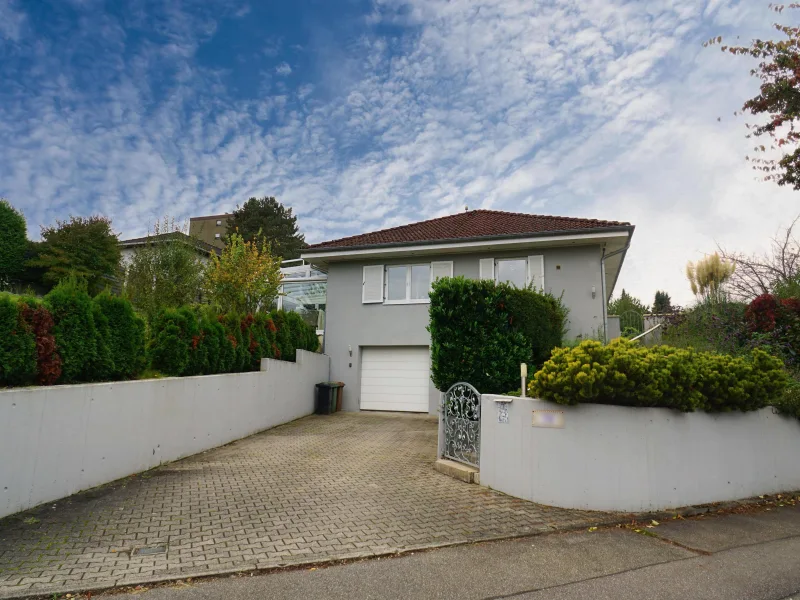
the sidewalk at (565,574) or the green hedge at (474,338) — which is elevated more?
the green hedge at (474,338)

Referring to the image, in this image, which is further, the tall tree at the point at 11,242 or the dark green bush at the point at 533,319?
the tall tree at the point at 11,242

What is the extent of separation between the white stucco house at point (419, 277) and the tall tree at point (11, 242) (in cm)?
1676

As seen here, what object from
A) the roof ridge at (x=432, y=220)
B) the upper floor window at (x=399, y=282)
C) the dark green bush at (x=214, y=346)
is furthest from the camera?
the roof ridge at (x=432, y=220)

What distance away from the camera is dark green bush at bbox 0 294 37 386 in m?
5.35

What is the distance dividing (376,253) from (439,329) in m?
6.96

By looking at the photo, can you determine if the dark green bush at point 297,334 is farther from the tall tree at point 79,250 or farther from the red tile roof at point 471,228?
the tall tree at point 79,250

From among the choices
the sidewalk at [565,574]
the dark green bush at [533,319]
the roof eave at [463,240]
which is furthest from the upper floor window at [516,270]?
the sidewalk at [565,574]

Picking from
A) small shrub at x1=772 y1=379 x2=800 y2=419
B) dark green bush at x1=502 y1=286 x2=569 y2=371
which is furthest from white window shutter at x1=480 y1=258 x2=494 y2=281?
small shrub at x1=772 y1=379 x2=800 y2=419

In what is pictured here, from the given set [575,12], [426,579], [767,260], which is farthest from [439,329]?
[767,260]

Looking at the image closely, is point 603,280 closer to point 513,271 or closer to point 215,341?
point 513,271

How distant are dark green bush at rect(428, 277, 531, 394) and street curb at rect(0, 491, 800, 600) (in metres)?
3.11

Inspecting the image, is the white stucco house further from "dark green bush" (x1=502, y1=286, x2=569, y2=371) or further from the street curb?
the street curb

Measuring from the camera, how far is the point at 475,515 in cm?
560

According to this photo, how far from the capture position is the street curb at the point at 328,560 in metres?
3.62
